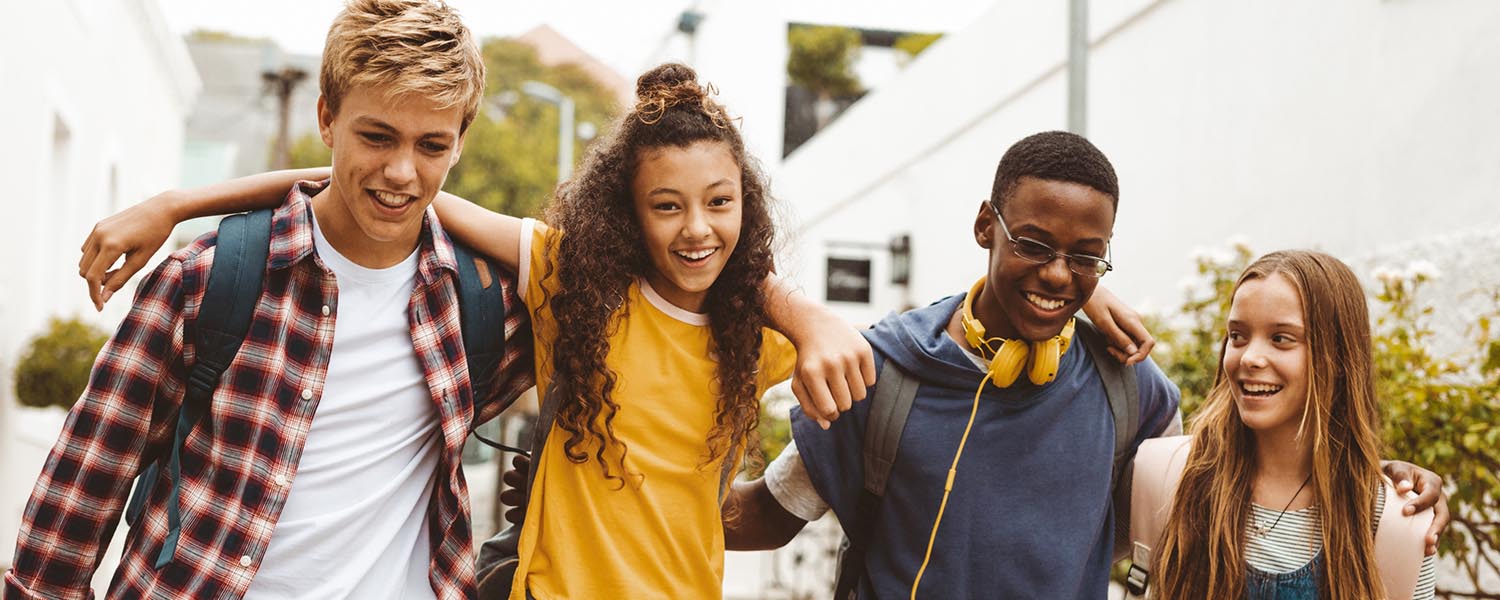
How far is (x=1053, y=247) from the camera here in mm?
3006

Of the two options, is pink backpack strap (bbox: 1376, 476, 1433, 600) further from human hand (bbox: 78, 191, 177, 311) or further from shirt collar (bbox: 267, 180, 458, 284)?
human hand (bbox: 78, 191, 177, 311)

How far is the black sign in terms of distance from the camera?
13.2 meters

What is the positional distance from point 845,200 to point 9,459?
856 cm

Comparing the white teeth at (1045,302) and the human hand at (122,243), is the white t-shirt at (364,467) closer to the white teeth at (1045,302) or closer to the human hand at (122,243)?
the human hand at (122,243)

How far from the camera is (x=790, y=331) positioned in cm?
293

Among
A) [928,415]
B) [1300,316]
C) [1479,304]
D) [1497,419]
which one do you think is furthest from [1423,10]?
[928,415]

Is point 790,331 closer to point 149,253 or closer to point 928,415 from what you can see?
point 928,415

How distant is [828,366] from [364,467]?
3.17 feet

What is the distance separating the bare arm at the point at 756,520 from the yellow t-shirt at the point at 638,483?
15.1 inches

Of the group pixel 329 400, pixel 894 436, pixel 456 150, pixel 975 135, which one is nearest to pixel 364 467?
pixel 329 400

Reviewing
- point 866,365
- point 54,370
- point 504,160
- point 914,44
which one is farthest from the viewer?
point 504,160

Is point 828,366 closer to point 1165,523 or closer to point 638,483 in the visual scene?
point 638,483

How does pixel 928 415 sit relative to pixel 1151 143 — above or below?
below

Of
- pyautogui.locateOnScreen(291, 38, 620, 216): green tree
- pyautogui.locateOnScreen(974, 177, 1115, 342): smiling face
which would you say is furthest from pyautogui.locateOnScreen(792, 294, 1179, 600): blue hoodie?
pyautogui.locateOnScreen(291, 38, 620, 216): green tree
